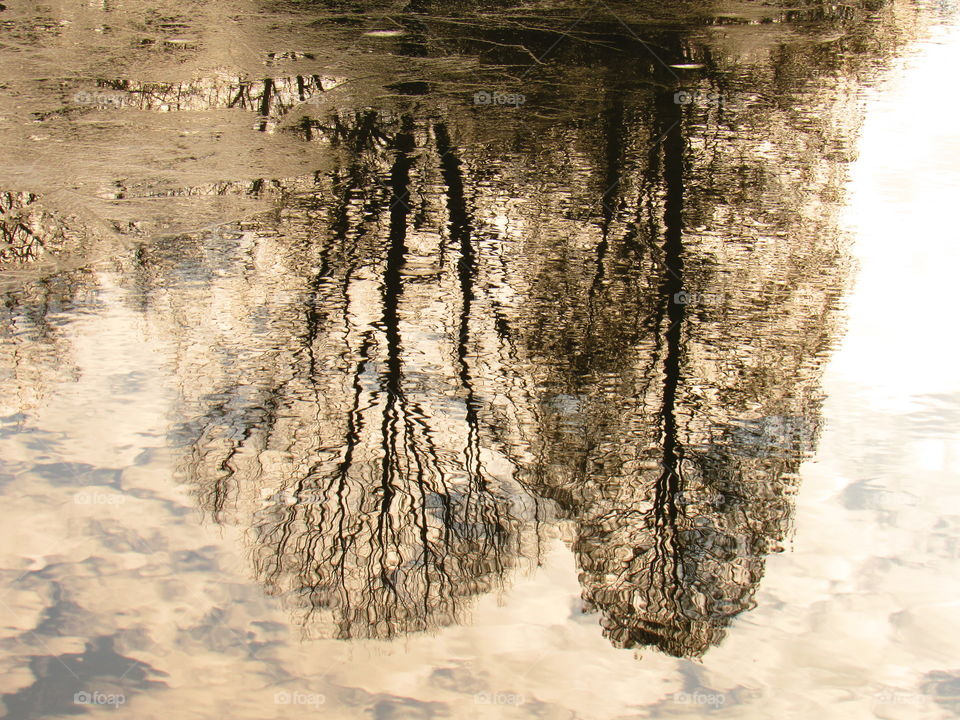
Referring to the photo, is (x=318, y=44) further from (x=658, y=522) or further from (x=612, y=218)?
(x=658, y=522)

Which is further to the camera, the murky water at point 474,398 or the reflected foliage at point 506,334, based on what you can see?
the reflected foliage at point 506,334

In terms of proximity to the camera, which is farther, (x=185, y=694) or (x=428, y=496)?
(x=428, y=496)

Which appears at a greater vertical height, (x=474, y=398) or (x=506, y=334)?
(x=506, y=334)

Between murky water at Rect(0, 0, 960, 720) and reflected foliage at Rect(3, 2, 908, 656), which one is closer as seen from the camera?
murky water at Rect(0, 0, 960, 720)

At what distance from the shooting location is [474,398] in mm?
4449

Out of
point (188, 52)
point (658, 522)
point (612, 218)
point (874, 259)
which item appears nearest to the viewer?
point (658, 522)

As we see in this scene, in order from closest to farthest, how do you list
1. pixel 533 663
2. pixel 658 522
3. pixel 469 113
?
1. pixel 533 663
2. pixel 658 522
3. pixel 469 113

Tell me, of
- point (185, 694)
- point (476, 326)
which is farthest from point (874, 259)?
point (185, 694)

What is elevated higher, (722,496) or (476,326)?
(476,326)

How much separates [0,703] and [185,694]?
1.81 ft

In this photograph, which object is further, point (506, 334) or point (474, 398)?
point (506, 334)

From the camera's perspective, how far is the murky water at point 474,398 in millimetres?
3230

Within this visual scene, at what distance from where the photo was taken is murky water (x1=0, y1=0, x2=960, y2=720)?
323 centimetres

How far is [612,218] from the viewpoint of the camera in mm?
6148
